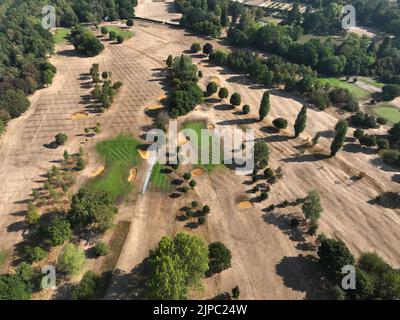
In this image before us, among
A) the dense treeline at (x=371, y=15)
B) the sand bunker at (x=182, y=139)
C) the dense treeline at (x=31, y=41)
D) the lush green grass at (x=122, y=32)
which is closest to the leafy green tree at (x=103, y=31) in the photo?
the lush green grass at (x=122, y=32)

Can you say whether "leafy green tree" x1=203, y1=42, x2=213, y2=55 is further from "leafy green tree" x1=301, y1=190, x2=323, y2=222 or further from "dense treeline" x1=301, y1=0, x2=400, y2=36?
"leafy green tree" x1=301, y1=190, x2=323, y2=222

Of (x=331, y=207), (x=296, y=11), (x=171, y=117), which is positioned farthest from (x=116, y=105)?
(x=296, y=11)

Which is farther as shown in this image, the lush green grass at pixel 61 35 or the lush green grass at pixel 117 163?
the lush green grass at pixel 61 35

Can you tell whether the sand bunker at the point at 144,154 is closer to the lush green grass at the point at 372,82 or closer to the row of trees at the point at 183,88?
the row of trees at the point at 183,88

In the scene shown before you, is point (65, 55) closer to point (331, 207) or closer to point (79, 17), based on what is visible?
point (79, 17)
